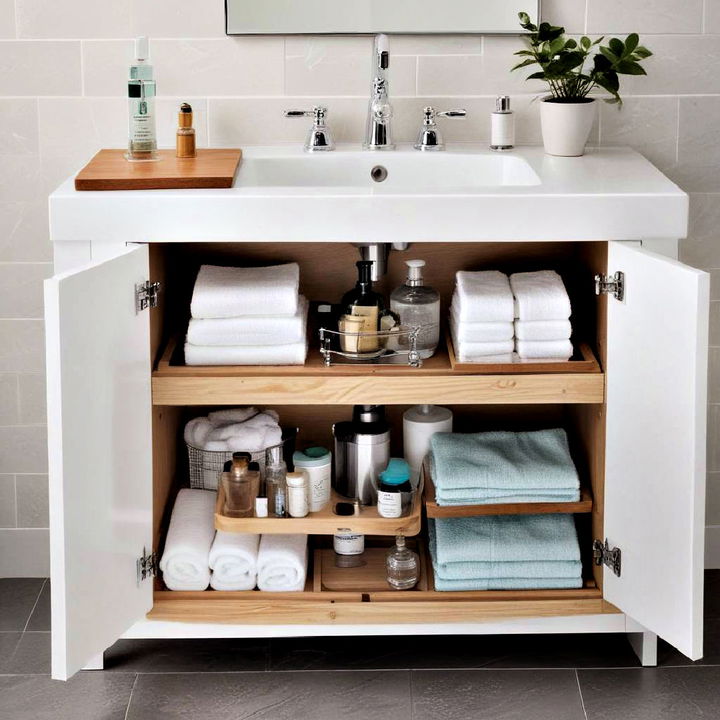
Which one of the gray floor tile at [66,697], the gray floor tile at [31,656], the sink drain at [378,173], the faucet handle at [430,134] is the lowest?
the gray floor tile at [66,697]

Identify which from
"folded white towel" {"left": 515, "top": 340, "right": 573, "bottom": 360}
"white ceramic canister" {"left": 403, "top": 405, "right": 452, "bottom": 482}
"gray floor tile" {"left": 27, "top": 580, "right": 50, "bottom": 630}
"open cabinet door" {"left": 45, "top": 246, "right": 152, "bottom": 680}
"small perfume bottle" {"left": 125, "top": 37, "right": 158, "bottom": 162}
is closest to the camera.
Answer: "open cabinet door" {"left": 45, "top": 246, "right": 152, "bottom": 680}

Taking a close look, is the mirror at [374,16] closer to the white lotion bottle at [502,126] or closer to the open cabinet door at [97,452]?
the white lotion bottle at [502,126]

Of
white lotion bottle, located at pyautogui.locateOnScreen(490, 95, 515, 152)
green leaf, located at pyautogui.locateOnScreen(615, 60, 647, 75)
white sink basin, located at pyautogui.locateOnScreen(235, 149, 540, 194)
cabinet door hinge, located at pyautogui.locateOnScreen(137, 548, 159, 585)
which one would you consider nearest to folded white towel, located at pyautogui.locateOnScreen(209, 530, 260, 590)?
cabinet door hinge, located at pyautogui.locateOnScreen(137, 548, 159, 585)

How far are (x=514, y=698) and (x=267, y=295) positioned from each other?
2.98ft

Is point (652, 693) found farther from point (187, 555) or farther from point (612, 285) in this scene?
point (187, 555)

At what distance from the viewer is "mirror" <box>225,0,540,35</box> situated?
105 inches

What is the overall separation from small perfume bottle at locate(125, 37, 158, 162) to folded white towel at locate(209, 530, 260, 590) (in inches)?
31.0

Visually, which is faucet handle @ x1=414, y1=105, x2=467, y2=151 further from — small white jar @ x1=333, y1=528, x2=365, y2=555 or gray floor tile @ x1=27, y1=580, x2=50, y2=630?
gray floor tile @ x1=27, y1=580, x2=50, y2=630

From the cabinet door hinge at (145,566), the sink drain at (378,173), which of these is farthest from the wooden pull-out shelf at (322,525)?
the sink drain at (378,173)

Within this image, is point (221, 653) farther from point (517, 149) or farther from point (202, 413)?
point (517, 149)

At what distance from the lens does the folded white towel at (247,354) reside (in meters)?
2.38

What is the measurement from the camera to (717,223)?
279 centimetres

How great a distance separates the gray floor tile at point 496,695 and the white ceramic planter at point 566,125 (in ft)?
3.56

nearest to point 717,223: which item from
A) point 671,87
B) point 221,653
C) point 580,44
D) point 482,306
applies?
point 671,87
